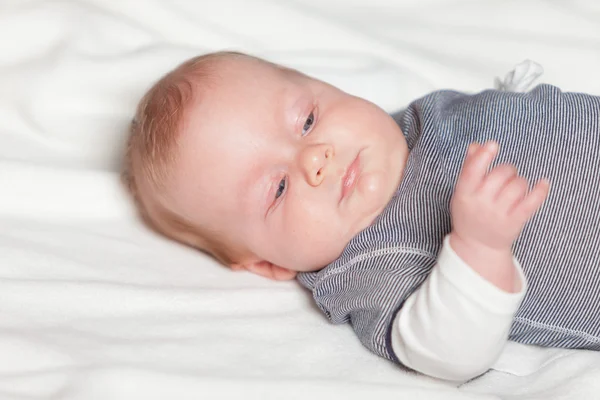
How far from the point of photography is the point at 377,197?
56.5 inches

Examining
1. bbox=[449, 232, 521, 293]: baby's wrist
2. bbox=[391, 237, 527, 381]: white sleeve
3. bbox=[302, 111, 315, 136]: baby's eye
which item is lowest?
bbox=[391, 237, 527, 381]: white sleeve

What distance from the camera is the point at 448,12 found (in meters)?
1.90

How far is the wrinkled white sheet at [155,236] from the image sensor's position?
4.25ft

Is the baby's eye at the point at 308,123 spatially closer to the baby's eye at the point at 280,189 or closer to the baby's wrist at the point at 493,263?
the baby's eye at the point at 280,189

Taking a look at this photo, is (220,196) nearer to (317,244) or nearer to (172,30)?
(317,244)

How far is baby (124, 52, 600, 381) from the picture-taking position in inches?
50.6

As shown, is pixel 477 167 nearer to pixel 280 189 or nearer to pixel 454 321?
pixel 454 321

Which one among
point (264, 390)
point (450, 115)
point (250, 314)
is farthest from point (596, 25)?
point (264, 390)

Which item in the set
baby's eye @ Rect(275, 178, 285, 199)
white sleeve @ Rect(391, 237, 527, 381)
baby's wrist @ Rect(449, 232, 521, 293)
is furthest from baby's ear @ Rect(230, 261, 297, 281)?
baby's wrist @ Rect(449, 232, 521, 293)

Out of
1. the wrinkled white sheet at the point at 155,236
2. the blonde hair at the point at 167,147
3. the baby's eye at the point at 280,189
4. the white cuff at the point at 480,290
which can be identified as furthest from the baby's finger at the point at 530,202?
the blonde hair at the point at 167,147

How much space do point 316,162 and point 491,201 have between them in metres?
0.33

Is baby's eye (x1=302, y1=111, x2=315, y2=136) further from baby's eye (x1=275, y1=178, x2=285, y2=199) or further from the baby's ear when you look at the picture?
the baby's ear

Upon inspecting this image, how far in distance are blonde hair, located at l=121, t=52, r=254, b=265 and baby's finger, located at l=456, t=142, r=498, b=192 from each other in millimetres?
483

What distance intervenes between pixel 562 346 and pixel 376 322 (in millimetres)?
314
